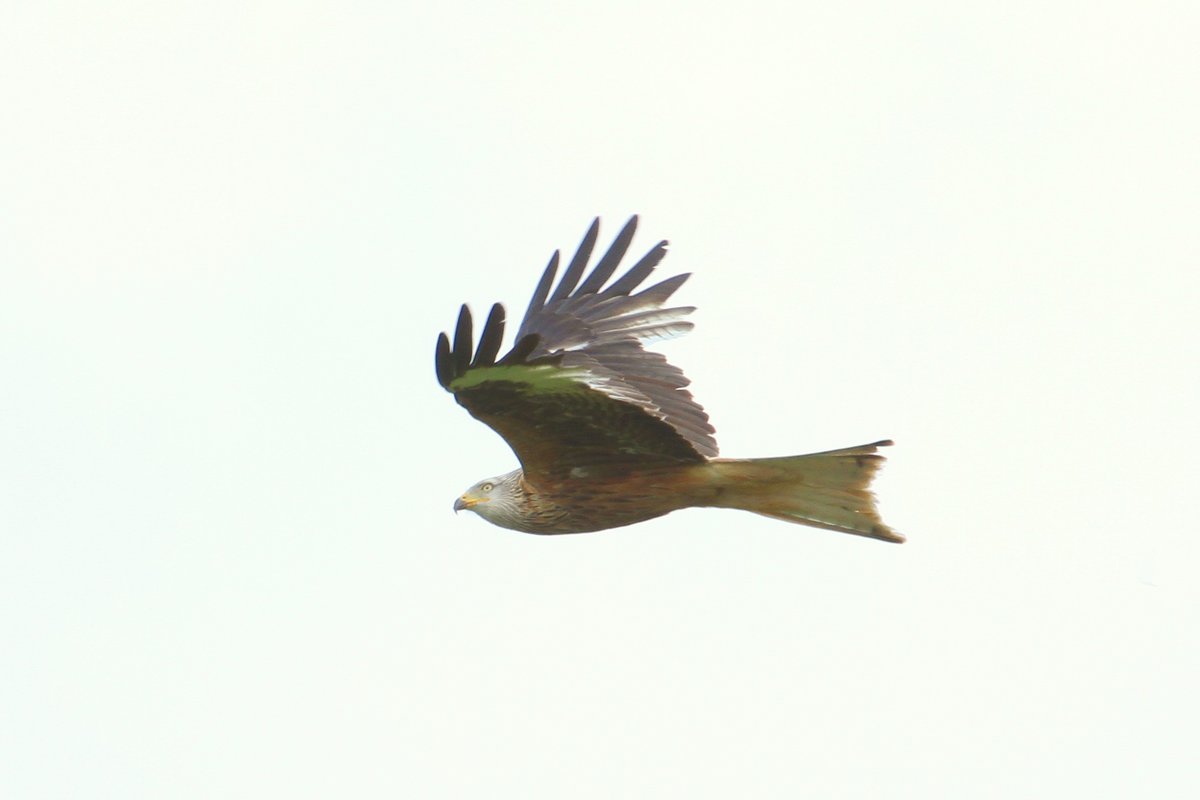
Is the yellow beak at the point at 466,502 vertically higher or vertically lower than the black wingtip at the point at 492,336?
lower

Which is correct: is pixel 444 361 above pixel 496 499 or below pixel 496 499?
above

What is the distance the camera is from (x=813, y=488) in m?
10.2

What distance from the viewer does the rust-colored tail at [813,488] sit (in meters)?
10.0

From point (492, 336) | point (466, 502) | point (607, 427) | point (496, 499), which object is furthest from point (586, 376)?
point (466, 502)

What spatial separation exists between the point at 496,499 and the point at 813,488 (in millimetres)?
2032

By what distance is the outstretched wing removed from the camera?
9391 millimetres

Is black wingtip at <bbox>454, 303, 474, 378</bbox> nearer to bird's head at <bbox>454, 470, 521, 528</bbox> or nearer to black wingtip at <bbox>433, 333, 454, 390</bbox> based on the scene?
black wingtip at <bbox>433, 333, 454, 390</bbox>

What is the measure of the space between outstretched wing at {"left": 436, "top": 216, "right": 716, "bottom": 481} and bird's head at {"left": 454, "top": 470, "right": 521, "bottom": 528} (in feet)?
0.98

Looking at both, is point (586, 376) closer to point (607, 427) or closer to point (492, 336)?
point (607, 427)

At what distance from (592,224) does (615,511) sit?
194 centimetres

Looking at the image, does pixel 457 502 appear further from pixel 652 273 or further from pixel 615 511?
pixel 652 273

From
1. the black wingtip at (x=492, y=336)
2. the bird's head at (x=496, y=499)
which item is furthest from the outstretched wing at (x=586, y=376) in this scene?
the bird's head at (x=496, y=499)

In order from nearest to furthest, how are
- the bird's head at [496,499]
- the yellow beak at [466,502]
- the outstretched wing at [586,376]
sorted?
1. the outstretched wing at [586,376]
2. the bird's head at [496,499]
3. the yellow beak at [466,502]

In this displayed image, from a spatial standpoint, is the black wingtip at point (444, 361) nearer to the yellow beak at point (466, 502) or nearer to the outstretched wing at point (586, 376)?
the outstretched wing at point (586, 376)
